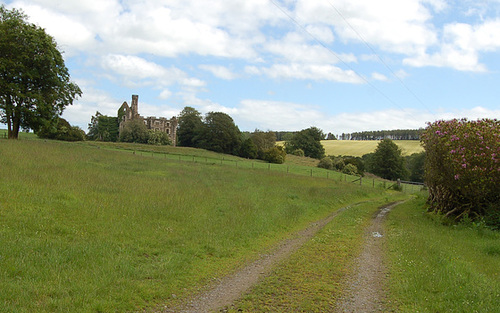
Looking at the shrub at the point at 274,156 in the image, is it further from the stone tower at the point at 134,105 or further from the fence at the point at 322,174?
the stone tower at the point at 134,105

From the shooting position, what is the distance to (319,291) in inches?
285

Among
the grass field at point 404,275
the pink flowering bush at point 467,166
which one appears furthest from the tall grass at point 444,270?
the pink flowering bush at point 467,166

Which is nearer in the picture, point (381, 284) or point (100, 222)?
point (381, 284)

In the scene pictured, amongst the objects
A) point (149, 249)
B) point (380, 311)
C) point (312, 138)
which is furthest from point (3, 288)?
point (312, 138)

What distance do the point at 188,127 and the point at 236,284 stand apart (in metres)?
100

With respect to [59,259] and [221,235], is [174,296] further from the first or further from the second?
[221,235]

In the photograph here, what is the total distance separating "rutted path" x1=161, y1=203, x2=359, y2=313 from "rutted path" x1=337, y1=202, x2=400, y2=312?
6.89 feet

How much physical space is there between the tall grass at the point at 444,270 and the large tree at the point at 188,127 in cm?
9180

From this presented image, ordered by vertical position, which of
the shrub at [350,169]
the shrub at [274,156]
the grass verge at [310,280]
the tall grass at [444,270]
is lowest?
the grass verge at [310,280]

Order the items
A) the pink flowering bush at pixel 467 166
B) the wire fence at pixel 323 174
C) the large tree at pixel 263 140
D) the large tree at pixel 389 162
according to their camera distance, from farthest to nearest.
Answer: the large tree at pixel 263 140
the large tree at pixel 389 162
the wire fence at pixel 323 174
the pink flowering bush at pixel 467 166

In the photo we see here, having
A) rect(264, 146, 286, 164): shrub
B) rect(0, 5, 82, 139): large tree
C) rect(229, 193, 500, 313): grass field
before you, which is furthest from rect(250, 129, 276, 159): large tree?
rect(229, 193, 500, 313): grass field

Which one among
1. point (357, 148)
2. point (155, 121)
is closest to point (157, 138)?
point (155, 121)

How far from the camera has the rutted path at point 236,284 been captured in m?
6.34

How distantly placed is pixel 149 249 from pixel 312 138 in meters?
110
